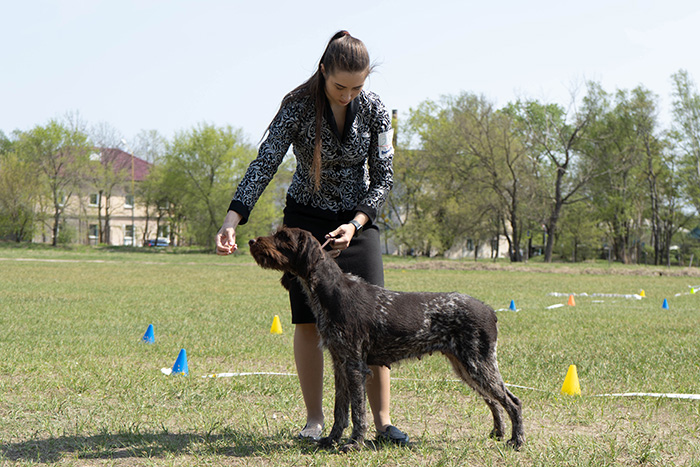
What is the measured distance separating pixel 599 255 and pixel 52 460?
7576cm

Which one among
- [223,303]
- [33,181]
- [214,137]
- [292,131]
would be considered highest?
[214,137]

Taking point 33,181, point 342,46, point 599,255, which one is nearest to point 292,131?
point 342,46

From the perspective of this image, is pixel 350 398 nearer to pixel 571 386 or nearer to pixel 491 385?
pixel 491 385

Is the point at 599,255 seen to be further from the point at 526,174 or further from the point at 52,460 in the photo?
the point at 52,460

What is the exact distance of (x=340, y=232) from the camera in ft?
13.3

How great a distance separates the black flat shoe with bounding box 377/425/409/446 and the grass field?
11 centimetres

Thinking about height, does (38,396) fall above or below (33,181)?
below

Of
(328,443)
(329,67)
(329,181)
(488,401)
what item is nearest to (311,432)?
(328,443)

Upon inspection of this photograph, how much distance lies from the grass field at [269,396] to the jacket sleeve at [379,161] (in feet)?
5.55

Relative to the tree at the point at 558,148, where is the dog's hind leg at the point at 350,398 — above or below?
below

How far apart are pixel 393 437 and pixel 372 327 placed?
0.85 m

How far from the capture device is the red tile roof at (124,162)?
57.1m

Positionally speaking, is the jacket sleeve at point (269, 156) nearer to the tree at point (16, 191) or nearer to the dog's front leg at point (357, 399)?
the dog's front leg at point (357, 399)

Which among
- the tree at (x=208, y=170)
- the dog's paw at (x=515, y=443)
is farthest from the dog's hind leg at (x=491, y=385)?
the tree at (x=208, y=170)
